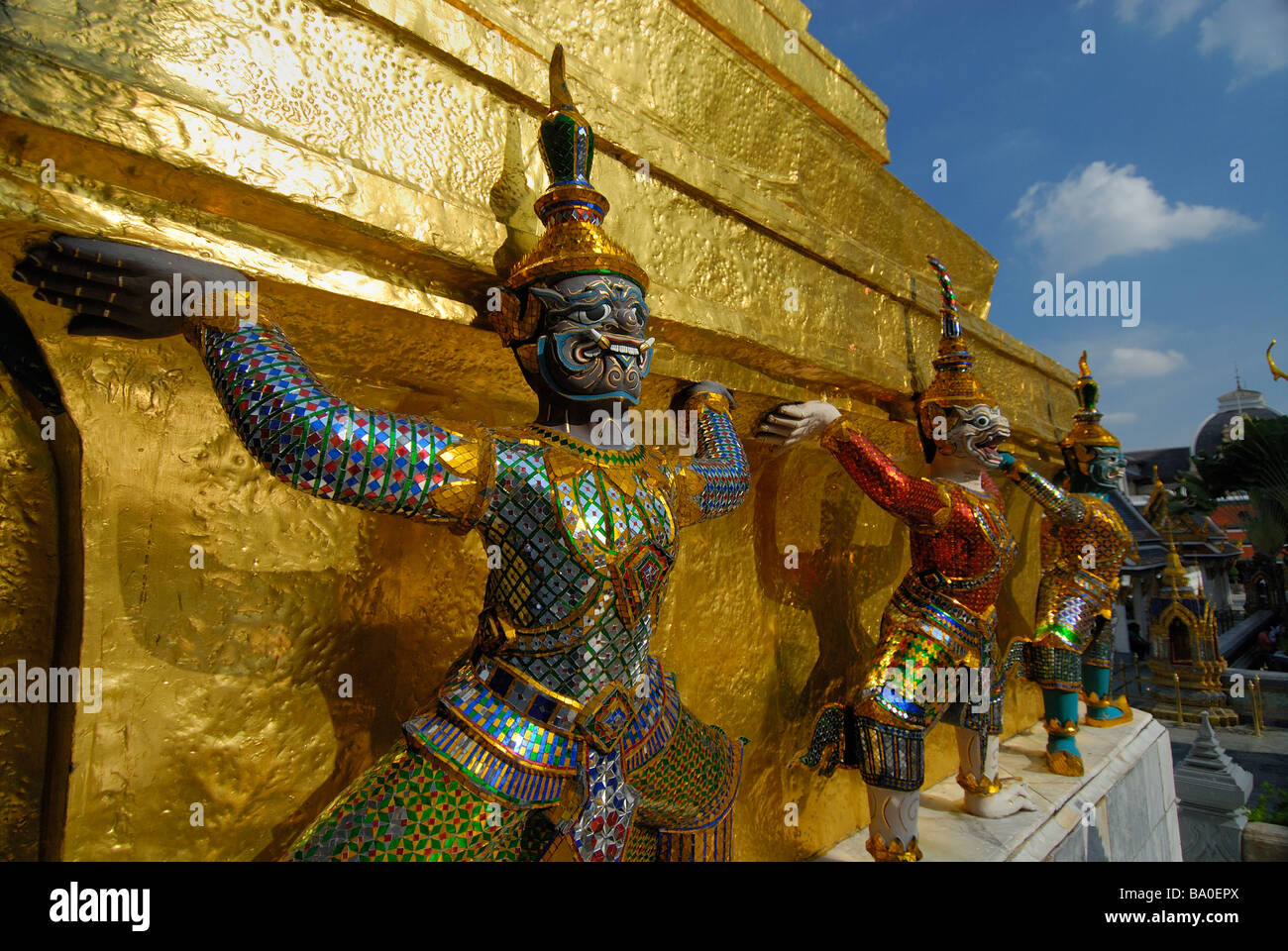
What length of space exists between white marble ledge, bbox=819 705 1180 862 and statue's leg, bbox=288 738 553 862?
1.81 meters

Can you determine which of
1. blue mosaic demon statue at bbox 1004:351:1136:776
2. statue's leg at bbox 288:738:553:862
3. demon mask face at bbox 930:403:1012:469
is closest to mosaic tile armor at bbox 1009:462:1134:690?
blue mosaic demon statue at bbox 1004:351:1136:776

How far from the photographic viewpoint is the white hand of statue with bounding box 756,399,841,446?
7.19 ft

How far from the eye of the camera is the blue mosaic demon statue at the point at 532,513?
1.11m

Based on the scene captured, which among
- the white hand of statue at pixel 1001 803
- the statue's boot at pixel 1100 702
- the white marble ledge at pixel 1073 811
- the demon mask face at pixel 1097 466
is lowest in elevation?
the white marble ledge at pixel 1073 811

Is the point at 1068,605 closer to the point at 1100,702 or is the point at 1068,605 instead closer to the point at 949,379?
the point at 1100,702

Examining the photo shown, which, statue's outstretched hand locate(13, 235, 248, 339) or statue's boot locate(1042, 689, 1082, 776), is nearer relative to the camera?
statue's outstretched hand locate(13, 235, 248, 339)

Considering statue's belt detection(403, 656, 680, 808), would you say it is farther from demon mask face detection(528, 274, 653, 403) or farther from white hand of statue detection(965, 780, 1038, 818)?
white hand of statue detection(965, 780, 1038, 818)

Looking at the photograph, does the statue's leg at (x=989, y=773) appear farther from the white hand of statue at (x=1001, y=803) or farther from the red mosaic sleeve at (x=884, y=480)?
the red mosaic sleeve at (x=884, y=480)

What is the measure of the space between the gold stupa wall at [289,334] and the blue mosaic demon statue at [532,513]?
0.14 meters

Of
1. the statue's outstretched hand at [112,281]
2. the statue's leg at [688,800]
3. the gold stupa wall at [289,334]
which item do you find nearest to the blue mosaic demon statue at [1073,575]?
the gold stupa wall at [289,334]

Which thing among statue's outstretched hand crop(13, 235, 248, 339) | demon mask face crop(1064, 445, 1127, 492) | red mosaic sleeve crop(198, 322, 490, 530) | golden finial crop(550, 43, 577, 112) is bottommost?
red mosaic sleeve crop(198, 322, 490, 530)

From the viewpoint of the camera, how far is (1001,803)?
2.90 metres
